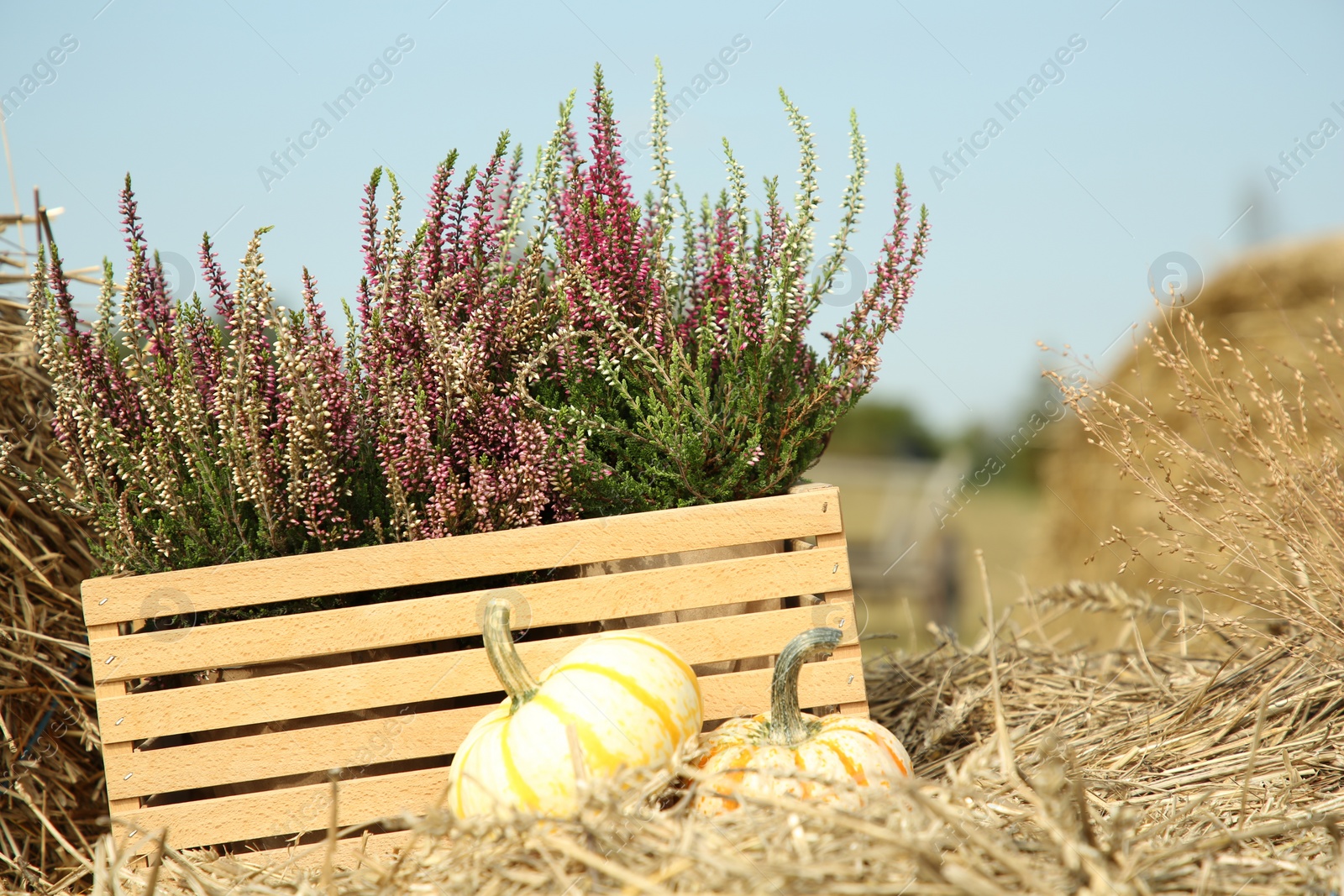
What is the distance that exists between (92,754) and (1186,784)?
90.9 inches

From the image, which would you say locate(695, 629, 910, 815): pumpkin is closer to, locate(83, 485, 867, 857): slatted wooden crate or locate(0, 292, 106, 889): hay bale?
locate(83, 485, 867, 857): slatted wooden crate

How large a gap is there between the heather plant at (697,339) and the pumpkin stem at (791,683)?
1.35ft

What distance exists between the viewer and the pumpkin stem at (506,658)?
1557 millimetres

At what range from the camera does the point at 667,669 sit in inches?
62.0

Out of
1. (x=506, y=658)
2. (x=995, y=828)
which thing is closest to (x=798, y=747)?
(x=995, y=828)

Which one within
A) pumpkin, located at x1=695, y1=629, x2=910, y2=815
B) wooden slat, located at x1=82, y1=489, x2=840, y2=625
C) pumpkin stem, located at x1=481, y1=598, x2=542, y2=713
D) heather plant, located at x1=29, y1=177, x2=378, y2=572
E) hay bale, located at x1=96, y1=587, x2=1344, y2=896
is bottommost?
hay bale, located at x1=96, y1=587, x2=1344, y2=896

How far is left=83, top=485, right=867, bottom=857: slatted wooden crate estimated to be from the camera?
1760 mm

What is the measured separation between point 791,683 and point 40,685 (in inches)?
65.8

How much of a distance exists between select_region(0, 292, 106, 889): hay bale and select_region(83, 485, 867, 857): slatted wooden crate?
36 centimetres

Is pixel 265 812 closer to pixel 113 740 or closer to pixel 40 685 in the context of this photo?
pixel 113 740

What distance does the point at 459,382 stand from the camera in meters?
1.79

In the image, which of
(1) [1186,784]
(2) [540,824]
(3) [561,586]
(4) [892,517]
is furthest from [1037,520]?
(4) [892,517]

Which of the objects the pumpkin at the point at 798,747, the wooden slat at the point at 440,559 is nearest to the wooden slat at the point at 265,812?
the wooden slat at the point at 440,559

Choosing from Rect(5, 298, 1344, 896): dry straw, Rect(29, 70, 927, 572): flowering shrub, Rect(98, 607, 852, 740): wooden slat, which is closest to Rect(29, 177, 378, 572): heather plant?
Rect(29, 70, 927, 572): flowering shrub
